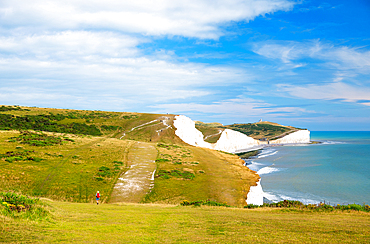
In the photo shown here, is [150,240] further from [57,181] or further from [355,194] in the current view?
[355,194]

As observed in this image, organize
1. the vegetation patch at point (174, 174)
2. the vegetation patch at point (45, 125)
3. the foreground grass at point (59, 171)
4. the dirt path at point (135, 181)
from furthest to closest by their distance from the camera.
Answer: the vegetation patch at point (45, 125) < the vegetation patch at point (174, 174) < the dirt path at point (135, 181) < the foreground grass at point (59, 171)

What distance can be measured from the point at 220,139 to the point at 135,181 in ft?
284

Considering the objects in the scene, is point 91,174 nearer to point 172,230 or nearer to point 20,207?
point 20,207

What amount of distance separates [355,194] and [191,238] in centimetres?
4220

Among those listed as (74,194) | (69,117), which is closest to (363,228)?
(74,194)

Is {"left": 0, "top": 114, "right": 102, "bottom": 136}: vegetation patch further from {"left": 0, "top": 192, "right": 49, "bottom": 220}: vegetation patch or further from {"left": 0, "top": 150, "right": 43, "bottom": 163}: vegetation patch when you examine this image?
{"left": 0, "top": 192, "right": 49, "bottom": 220}: vegetation patch

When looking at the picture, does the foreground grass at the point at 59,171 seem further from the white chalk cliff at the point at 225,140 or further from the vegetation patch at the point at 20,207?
the white chalk cliff at the point at 225,140

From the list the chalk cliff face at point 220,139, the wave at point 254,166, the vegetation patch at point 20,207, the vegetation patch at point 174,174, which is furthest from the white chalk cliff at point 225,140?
the vegetation patch at point 20,207

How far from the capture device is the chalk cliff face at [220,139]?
284 feet

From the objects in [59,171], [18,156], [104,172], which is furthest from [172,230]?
[18,156]

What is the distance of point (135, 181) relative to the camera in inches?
1190

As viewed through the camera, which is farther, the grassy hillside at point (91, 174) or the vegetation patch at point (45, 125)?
the vegetation patch at point (45, 125)

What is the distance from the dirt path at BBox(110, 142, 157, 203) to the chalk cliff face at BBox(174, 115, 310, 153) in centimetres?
4239

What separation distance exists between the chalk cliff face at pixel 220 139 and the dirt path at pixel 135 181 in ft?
139
